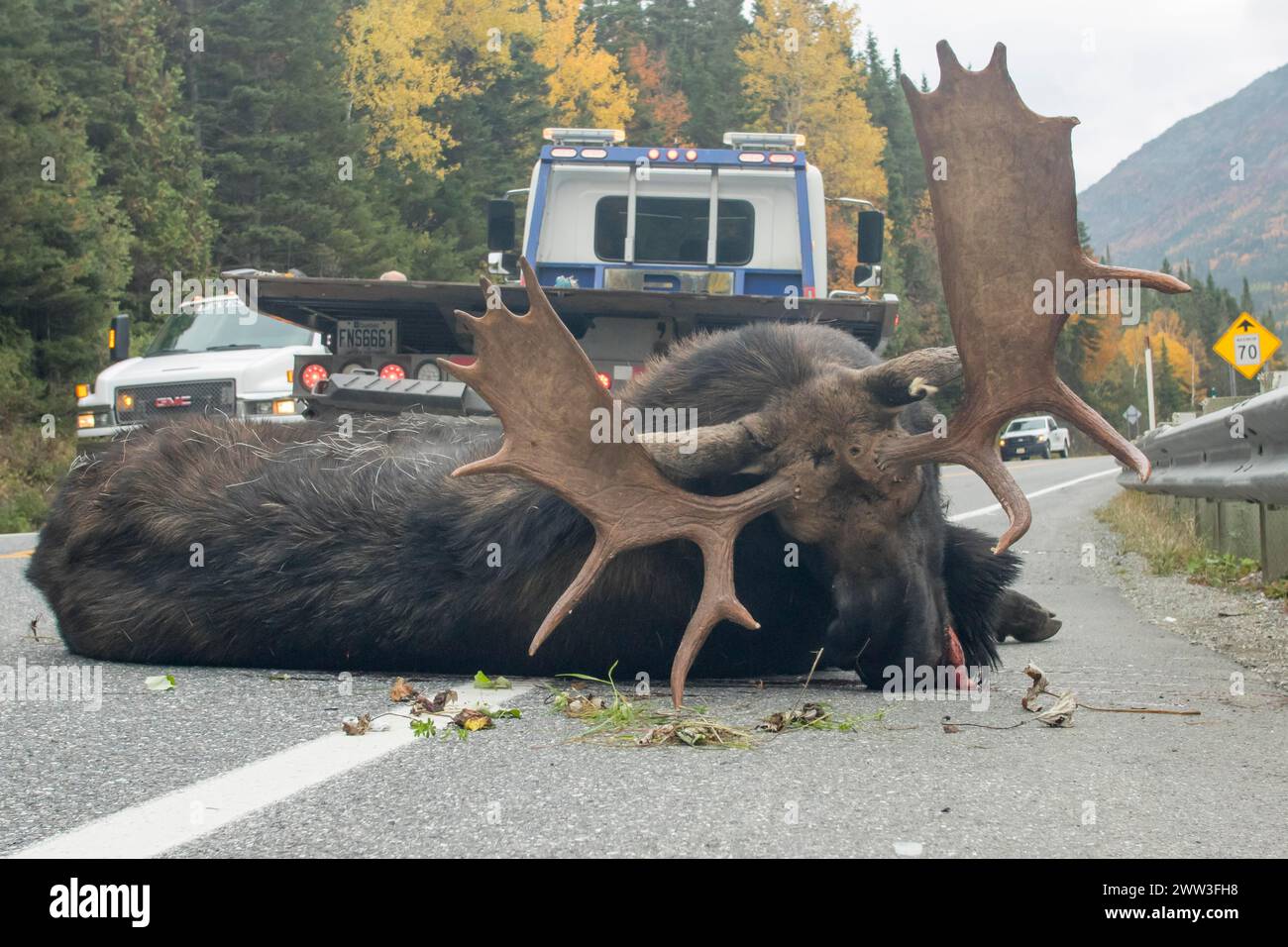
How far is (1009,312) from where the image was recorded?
444cm

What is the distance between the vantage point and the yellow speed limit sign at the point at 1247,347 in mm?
22422

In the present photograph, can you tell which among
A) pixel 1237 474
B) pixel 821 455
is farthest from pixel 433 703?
pixel 1237 474

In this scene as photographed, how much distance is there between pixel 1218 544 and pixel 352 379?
5.66 meters

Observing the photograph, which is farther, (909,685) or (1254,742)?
(909,685)

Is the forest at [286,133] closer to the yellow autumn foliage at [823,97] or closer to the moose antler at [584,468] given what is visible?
the yellow autumn foliage at [823,97]

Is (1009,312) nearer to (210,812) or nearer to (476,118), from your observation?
(210,812)

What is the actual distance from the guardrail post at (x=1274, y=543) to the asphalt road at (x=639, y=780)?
2903 millimetres

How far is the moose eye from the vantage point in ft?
15.1

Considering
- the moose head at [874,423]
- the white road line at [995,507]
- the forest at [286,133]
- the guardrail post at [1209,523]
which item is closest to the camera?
the moose head at [874,423]

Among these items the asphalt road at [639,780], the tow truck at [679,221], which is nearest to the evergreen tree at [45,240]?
the tow truck at [679,221]

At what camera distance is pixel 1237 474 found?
276 inches

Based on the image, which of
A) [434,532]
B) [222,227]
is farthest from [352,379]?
[222,227]
